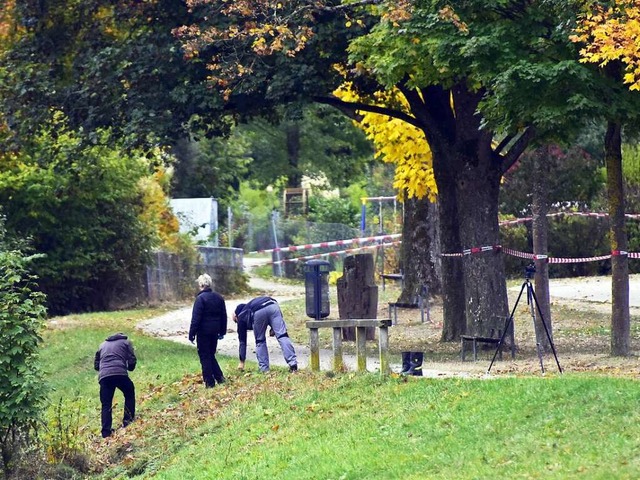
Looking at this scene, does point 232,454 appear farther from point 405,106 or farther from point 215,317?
point 405,106

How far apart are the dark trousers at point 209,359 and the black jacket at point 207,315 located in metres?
0.10

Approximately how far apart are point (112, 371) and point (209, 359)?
140cm

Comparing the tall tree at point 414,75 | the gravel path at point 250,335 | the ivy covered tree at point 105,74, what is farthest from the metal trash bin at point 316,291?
the ivy covered tree at point 105,74

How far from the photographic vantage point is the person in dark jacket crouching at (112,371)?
1678 centimetres

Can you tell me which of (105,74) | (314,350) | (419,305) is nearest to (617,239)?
(314,350)

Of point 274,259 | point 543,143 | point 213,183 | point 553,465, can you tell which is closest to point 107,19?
point 543,143

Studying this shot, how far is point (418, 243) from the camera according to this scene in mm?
28469

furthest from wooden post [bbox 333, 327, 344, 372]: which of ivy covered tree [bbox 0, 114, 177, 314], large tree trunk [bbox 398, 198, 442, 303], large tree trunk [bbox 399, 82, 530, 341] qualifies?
ivy covered tree [bbox 0, 114, 177, 314]

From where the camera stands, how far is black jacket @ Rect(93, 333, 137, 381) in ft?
55.2

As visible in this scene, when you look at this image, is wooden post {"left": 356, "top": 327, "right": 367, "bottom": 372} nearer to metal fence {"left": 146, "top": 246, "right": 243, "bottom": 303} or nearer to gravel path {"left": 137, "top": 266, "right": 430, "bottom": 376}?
gravel path {"left": 137, "top": 266, "right": 430, "bottom": 376}

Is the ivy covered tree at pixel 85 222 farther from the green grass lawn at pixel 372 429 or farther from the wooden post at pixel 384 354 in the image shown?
the wooden post at pixel 384 354

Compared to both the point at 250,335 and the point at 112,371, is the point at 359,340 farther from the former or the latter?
the point at 250,335

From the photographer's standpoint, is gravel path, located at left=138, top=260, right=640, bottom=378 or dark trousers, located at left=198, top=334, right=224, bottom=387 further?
gravel path, located at left=138, top=260, right=640, bottom=378

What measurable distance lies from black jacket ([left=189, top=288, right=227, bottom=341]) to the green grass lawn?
32.1 inches
